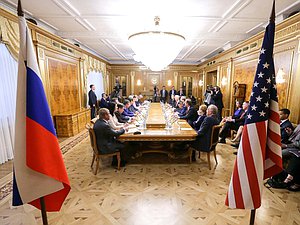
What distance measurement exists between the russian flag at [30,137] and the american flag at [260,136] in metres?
1.58

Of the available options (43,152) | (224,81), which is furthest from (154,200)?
(224,81)

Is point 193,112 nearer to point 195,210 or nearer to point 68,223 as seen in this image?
point 195,210

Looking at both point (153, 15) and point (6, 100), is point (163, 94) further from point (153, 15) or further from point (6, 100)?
point (6, 100)

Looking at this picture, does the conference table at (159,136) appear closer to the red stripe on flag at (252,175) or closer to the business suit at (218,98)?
the red stripe on flag at (252,175)

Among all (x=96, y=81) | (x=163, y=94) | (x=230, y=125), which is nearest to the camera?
(x=230, y=125)

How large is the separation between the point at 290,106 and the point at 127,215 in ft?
13.3

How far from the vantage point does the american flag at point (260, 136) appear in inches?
60.5

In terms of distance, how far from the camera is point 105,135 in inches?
134

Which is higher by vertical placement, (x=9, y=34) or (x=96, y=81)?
(x=9, y=34)

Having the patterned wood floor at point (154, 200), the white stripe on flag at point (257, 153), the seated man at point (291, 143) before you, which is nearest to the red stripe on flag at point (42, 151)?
the patterned wood floor at point (154, 200)

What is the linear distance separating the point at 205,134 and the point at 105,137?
1.93 metres

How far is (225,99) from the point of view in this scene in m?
7.91

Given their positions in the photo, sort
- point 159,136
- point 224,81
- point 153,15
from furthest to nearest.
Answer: point 224,81
point 153,15
point 159,136

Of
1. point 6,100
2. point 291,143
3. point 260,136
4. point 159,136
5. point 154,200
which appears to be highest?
point 6,100
